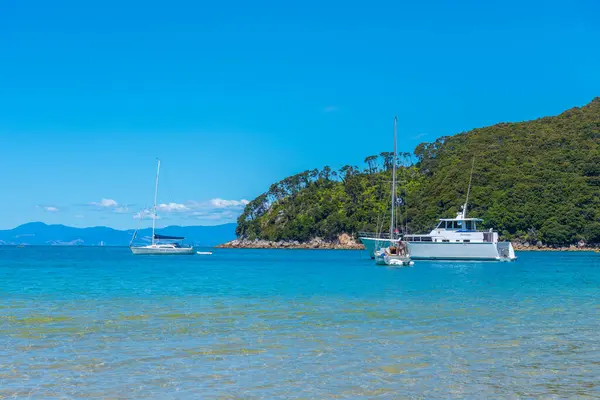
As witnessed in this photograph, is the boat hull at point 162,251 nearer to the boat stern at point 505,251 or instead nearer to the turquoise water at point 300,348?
the boat stern at point 505,251

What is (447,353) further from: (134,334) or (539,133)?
(539,133)

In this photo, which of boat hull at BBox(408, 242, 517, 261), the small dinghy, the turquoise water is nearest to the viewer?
the turquoise water

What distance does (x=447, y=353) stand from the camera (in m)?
14.7

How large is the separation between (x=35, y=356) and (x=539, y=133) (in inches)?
7005

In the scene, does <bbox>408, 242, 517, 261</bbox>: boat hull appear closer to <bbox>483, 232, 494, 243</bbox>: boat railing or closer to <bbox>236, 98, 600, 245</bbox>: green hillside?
<bbox>483, 232, 494, 243</bbox>: boat railing

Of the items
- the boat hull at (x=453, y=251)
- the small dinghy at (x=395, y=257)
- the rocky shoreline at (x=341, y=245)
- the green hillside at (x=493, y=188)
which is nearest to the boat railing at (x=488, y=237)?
the boat hull at (x=453, y=251)

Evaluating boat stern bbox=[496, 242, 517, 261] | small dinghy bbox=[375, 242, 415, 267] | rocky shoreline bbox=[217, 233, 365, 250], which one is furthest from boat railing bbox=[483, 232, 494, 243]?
rocky shoreline bbox=[217, 233, 365, 250]

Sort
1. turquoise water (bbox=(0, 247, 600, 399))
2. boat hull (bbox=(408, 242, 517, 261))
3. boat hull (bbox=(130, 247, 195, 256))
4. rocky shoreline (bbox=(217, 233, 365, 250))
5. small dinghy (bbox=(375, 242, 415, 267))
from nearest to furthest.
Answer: turquoise water (bbox=(0, 247, 600, 399)), small dinghy (bbox=(375, 242, 415, 267)), boat hull (bbox=(408, 242, 517, 261)), boat hull (bbox=(130, 247, 195, 256)), rocky shoreline (bbox=(217, 233, 365, 250))

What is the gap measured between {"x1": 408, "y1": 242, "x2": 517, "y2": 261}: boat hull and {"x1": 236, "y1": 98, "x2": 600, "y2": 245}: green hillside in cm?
4059

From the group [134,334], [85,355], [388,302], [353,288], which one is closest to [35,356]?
[85,355]

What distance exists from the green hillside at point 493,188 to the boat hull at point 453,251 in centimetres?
4059

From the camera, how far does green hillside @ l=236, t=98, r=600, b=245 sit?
5679 inches

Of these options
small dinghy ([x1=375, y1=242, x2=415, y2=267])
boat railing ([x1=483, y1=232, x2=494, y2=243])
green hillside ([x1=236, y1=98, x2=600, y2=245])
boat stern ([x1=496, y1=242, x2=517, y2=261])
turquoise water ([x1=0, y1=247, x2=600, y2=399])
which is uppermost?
green hillside ([x1=236, y1=98, x2=600, y2=245])

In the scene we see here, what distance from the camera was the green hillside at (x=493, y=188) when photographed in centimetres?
14425
